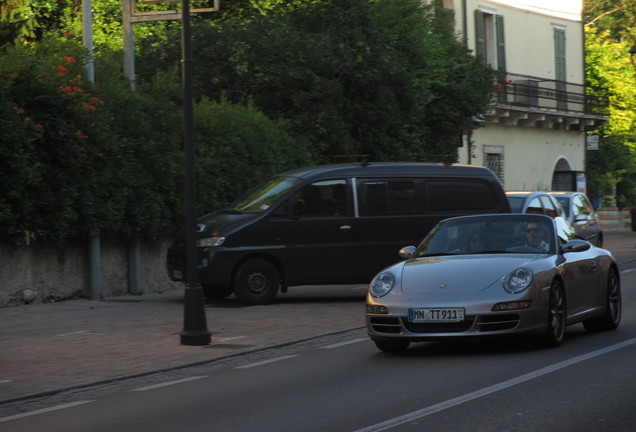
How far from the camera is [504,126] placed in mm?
39219

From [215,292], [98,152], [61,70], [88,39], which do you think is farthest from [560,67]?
[61,70]

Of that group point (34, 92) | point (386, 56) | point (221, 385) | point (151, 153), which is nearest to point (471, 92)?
point (386, 56)

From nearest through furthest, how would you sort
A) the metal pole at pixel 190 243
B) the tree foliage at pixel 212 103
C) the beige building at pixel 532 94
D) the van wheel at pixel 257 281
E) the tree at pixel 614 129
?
the metal pole at pixel 190 243
the van wheel at pixel 257 281
the tree foliage at pixel 212 103
the beige building at pixel 532 94
the tree at pixel 614 129

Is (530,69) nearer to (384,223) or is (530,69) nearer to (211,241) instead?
(384,223)

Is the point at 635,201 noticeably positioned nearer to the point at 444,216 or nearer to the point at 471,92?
the point at 471,92

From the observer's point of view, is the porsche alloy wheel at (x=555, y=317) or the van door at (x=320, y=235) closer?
the porsche alloy wheel at (x=555, y=317)

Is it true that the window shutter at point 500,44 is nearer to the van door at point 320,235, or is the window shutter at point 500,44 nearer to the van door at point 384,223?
the van door at point 384,223

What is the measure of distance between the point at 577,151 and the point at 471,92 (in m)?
16.2

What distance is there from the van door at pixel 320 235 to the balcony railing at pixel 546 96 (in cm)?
1836

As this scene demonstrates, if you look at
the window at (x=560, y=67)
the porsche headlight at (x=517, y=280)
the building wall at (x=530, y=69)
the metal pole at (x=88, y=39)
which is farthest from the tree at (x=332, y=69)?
the window at (x=560, y=67)

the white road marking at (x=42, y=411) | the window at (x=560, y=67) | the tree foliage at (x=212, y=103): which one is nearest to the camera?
the white road marking at (x=42, y=411)

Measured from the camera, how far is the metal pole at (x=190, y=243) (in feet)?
43.6

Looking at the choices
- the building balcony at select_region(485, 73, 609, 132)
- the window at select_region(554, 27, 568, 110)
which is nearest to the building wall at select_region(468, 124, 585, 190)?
the building balcony at select_region(485, 73, 609, 132)

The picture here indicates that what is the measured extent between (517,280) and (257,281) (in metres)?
7.34
